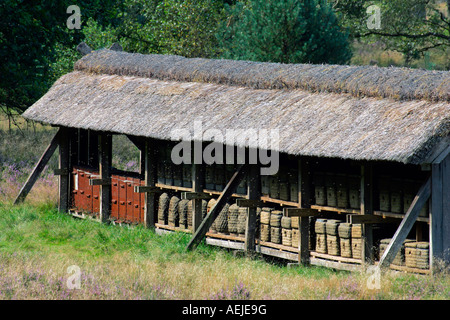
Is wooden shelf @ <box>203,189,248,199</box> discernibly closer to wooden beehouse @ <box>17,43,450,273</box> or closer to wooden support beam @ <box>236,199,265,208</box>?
wooden beehouse @ <box>17,43,450,273</box>

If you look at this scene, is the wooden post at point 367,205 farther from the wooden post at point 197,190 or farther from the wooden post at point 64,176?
the wooden post at point 64,176

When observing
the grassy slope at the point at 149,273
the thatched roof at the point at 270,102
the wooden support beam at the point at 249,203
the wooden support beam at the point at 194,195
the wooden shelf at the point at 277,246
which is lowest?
the grassy slope at the point at 149,273

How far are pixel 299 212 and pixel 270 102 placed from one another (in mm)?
2165

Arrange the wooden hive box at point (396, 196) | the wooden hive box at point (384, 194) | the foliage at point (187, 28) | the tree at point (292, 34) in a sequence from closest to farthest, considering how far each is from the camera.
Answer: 1. the wooden hive box at point (396, 196)
2. the wooden hive box at point (384, 194)
3. the tree at point (292, 34)
4. the foliage at point (187, 28)

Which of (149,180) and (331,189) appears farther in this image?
(149,180)

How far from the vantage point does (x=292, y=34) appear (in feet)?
75.9

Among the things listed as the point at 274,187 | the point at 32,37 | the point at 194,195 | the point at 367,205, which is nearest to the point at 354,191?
the point at 367,205

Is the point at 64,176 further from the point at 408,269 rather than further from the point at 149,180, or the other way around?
the point at 408,269

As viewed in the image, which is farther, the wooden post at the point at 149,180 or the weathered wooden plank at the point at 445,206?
the wooden post at the point at 149,180

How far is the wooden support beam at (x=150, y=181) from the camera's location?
15.8 metres

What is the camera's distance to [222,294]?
33.6 feet

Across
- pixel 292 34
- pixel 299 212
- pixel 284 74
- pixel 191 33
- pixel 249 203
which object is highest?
pixel 191 33

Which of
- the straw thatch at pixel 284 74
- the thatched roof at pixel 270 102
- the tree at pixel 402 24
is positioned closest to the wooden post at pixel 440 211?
the thatched roof at pixel 270 102

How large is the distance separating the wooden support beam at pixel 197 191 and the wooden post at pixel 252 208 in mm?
1315
